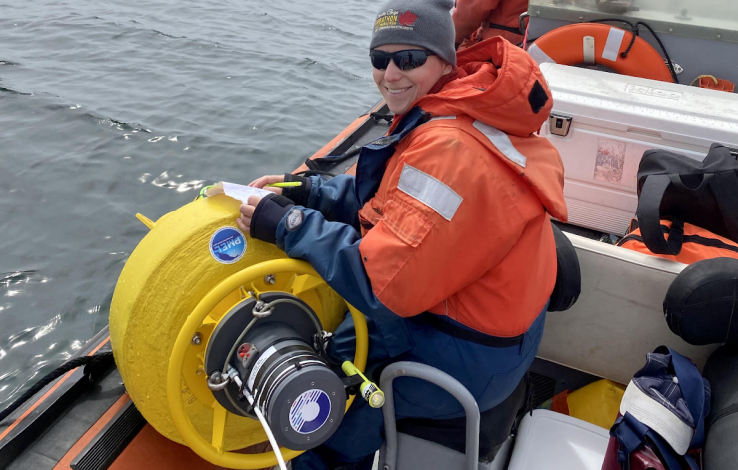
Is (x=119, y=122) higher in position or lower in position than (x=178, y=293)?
lower

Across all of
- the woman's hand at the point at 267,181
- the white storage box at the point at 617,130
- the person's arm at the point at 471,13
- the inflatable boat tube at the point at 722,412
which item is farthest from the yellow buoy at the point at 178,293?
the person's arm at the point at 471,13

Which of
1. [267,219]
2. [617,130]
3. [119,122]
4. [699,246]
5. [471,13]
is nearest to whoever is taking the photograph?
[267,219]

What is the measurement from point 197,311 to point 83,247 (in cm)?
248

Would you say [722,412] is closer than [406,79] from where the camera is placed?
Yes

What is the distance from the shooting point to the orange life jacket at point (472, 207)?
1157mm

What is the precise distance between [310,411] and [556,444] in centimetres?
100

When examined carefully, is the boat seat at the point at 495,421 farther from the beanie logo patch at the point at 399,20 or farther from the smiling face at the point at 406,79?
the beanie logo patch at the point at 399,20

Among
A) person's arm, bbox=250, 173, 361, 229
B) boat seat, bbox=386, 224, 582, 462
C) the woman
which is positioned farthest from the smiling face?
boat seat, bbox=386, 224, 582, 462

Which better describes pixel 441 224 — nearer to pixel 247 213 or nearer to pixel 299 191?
pixel 247 213

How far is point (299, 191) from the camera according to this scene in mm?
1703

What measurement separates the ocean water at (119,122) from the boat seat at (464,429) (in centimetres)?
198

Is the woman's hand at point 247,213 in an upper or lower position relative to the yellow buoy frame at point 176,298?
upper

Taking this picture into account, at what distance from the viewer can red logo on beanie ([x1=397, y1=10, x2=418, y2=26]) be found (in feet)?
4.59

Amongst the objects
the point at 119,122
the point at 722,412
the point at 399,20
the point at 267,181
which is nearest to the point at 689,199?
the point at 722,412
